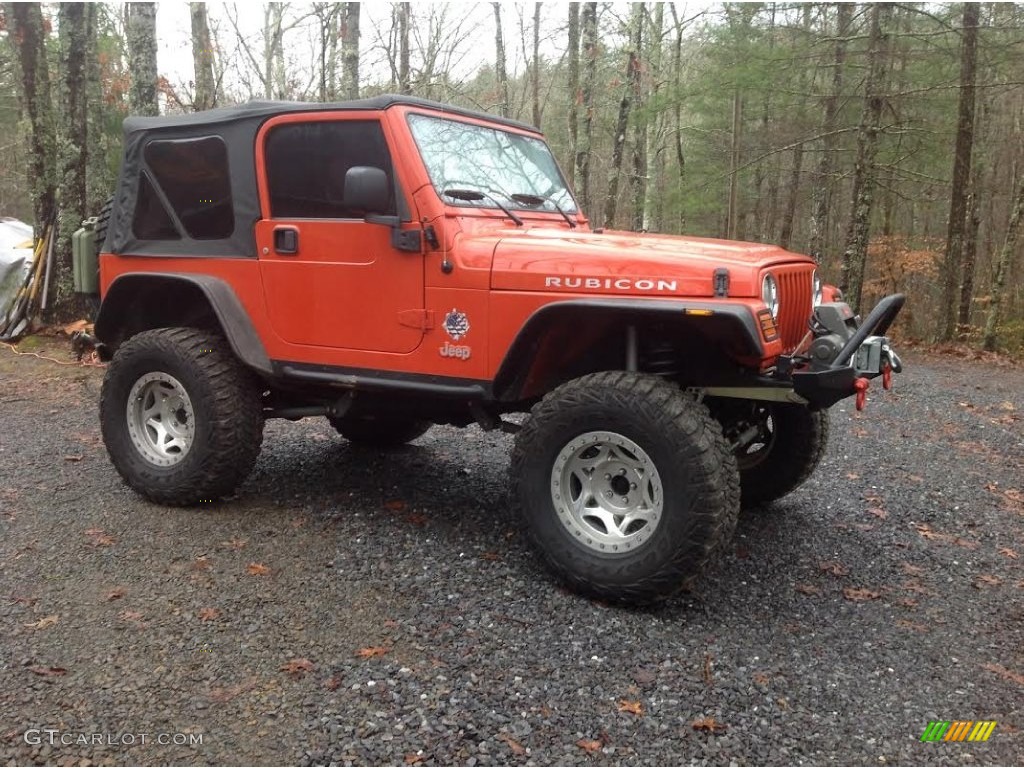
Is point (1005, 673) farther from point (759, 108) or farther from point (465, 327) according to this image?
point (759, 108)

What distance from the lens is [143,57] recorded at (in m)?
9.36

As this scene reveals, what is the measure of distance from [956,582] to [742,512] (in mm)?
1158

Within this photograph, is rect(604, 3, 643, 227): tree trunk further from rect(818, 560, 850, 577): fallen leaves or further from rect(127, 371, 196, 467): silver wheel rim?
rect(818, 560, 850, 577): fallen leaves

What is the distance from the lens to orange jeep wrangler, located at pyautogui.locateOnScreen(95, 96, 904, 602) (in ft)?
10.3

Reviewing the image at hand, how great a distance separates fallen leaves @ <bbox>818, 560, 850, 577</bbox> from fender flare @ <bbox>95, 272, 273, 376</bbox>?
2.97 m

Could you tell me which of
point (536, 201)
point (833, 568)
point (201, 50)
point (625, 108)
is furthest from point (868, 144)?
point (201, 50)

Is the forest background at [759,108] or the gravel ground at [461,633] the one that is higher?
the forest background at [759,108]

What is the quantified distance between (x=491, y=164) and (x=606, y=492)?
6.19 ft

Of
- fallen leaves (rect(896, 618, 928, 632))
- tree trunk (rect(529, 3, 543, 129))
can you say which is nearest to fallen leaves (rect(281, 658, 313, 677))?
fallen leaves (rect(896, 618, 928, 632))

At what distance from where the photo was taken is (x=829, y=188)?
1659 centimetres

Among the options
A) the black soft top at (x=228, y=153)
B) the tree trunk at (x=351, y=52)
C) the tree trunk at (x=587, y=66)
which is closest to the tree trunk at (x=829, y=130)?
the tree trunk at (x=587, y=66)

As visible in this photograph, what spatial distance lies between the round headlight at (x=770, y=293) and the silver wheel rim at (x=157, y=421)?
315cm

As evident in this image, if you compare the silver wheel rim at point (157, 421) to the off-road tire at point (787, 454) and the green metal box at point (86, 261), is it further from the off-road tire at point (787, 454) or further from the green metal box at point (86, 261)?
the off-road tire at point (787, 454)
